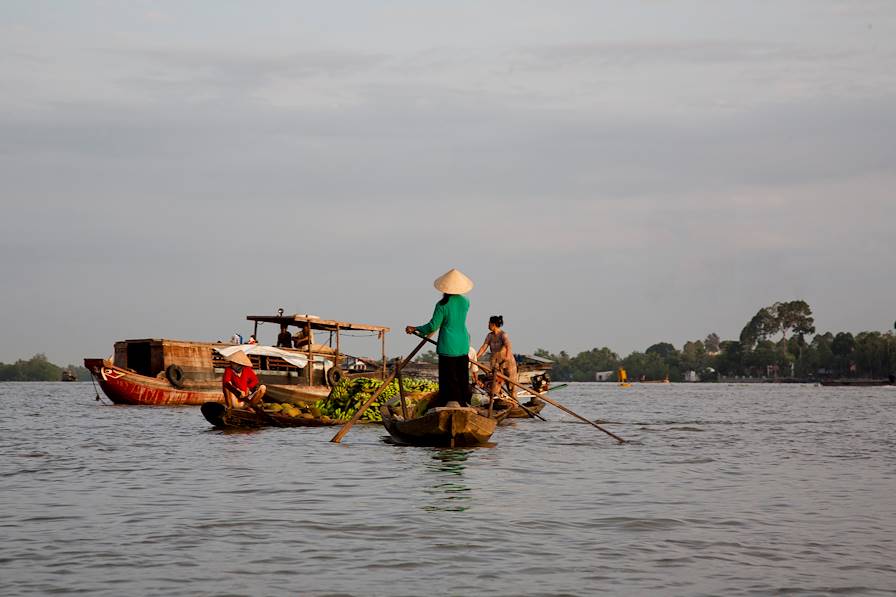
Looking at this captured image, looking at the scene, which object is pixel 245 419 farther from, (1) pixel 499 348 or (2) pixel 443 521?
(2) pixel 443 521

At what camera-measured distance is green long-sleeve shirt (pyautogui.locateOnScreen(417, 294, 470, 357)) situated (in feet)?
62.9

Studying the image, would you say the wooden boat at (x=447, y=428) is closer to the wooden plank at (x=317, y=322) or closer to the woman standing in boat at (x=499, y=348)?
the woman standing in boat at (x=499, y=348)

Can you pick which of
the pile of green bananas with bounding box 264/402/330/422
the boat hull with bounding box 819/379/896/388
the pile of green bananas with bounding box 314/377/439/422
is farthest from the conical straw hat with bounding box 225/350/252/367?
the boat hull with bounding box 819/379/896/388

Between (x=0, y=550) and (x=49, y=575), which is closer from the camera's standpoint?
(x=49, y=575)

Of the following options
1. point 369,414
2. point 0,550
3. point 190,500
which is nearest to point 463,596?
point 0,550

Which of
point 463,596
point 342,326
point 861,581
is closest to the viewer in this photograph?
point 463,596

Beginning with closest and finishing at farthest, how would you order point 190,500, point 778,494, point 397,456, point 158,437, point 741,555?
point 741,555 < point 190,500 < point 778,494 < point 397,456 < point 158,437

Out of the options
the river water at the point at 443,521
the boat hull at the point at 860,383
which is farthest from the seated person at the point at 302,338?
the boat hull at the point at 860,383

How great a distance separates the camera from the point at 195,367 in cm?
4906

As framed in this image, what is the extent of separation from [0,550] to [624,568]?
17.5 feet

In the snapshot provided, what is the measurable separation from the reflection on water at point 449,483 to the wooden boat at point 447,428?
0.27 metres

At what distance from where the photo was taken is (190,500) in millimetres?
12625

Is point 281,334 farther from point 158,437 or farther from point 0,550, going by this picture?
point 0,550

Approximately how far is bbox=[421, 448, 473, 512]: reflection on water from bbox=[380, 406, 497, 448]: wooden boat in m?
0.27
